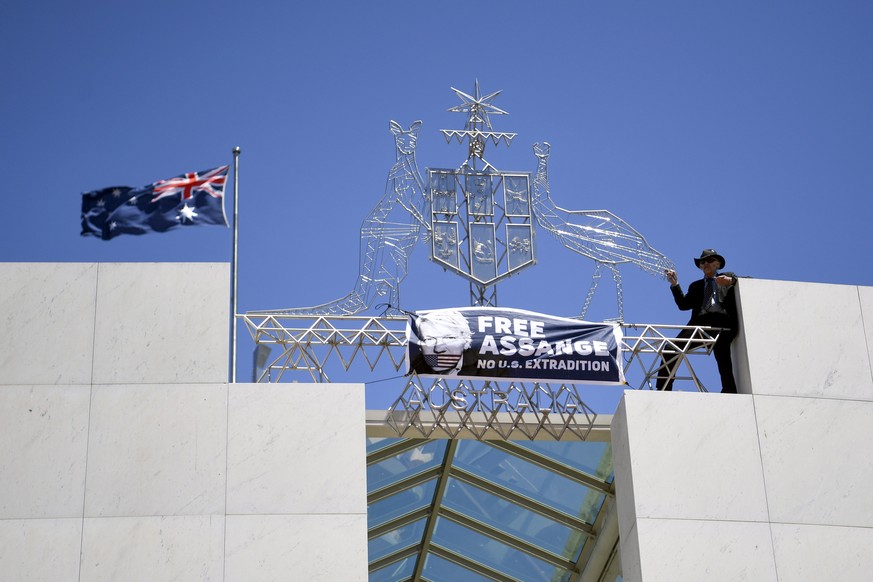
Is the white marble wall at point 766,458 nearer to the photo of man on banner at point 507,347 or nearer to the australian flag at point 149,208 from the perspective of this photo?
the photo of man on banner at point 507,347

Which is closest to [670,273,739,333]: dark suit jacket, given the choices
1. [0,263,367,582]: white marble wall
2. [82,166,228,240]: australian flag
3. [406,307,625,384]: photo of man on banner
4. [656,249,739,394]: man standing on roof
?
[656,249,739,394]: man standing on roof

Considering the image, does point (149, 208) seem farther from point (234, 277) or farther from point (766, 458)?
point (766, 458)

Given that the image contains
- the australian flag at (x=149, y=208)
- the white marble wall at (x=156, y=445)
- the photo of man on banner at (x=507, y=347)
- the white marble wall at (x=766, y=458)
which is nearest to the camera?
the white marble wall at (x=156, y=445)

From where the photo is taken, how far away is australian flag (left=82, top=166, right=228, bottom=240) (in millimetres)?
19203

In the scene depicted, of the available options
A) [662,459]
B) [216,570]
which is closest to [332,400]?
[216,570]

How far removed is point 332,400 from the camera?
58.7 feet

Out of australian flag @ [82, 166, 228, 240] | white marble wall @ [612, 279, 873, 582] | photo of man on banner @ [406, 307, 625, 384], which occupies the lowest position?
white marble wall @ [612, 279, 873, 582]

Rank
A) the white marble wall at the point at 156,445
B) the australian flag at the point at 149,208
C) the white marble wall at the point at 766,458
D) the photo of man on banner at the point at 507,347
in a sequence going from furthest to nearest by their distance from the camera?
1. the australian flag at the point at 149,208
2. the photo of man on banner at the point at 507,347
3. the white marble wall at the point at 766,458
4. the white marble wall at the point at 156,445

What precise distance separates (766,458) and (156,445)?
7753mm

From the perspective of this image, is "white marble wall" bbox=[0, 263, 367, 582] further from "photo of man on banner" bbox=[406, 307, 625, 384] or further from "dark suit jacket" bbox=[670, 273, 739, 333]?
"dark suit jacket" bbox=[670, 273, 739, 333]

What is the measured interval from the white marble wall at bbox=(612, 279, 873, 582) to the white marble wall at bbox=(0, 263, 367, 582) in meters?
3.63

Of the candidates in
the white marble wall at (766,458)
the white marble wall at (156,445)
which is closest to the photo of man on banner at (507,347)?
the white marble wall at (766,458)

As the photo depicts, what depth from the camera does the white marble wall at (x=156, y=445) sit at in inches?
666

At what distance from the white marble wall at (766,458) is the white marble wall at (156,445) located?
363 cm
